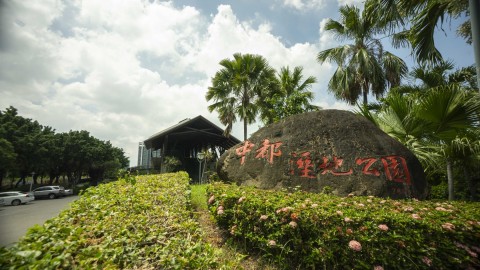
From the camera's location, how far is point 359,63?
39.0 feet

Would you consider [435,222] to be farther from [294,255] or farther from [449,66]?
[449,66]

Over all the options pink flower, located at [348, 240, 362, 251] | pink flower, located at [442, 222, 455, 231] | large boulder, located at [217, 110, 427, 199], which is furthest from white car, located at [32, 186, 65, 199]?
pink flower, located at [442, 222, 455, 231]

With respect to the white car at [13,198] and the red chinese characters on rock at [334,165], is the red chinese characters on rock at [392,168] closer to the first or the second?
the red chinese characters on rock at [334,165]

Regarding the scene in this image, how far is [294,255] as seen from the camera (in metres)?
2.96

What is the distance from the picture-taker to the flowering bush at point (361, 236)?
2.38 metres

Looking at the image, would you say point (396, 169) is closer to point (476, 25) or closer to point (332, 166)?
point (332, 166)

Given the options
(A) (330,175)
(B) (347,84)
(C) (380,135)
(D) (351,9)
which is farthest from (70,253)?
(D) (351,9)

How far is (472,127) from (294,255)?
4.92m

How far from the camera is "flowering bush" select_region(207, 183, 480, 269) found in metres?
2.38

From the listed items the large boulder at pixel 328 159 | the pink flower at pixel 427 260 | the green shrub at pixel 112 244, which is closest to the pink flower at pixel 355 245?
the pink flower at pixel 427 260

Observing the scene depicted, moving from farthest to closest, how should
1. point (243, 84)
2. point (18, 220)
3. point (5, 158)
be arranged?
point (243, 84), point (18, 220), point (5, 158)

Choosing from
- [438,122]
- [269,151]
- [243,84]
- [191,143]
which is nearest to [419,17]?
[438,122]

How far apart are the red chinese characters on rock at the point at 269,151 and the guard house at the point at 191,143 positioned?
11.7 m

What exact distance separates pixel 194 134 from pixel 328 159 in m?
16.3
